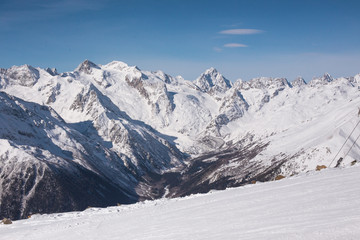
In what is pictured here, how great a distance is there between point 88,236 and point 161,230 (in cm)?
842

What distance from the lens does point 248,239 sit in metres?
25.6

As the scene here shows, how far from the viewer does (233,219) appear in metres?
33.5

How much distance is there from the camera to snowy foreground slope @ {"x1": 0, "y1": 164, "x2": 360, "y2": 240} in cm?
2609

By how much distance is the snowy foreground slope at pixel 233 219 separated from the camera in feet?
85.6

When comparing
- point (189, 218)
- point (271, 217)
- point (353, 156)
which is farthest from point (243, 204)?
point (353, 156)

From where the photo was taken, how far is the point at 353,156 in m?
199

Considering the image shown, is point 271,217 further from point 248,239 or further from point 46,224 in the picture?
point 46,224

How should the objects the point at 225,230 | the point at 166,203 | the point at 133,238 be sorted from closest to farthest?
1. the point at 225,230
2. the point at 133,238
3. the point at 166,203

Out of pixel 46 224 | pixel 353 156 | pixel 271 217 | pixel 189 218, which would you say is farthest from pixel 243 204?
pixel 353 156

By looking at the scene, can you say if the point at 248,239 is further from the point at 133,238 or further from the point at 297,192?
the point at 297,192

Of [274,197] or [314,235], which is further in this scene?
[274,197]

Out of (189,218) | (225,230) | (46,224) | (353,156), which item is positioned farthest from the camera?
(353,156)

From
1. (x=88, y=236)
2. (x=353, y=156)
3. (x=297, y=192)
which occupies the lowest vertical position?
(x=353, y=156)

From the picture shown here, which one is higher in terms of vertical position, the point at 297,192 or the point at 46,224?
the point at 297,192
